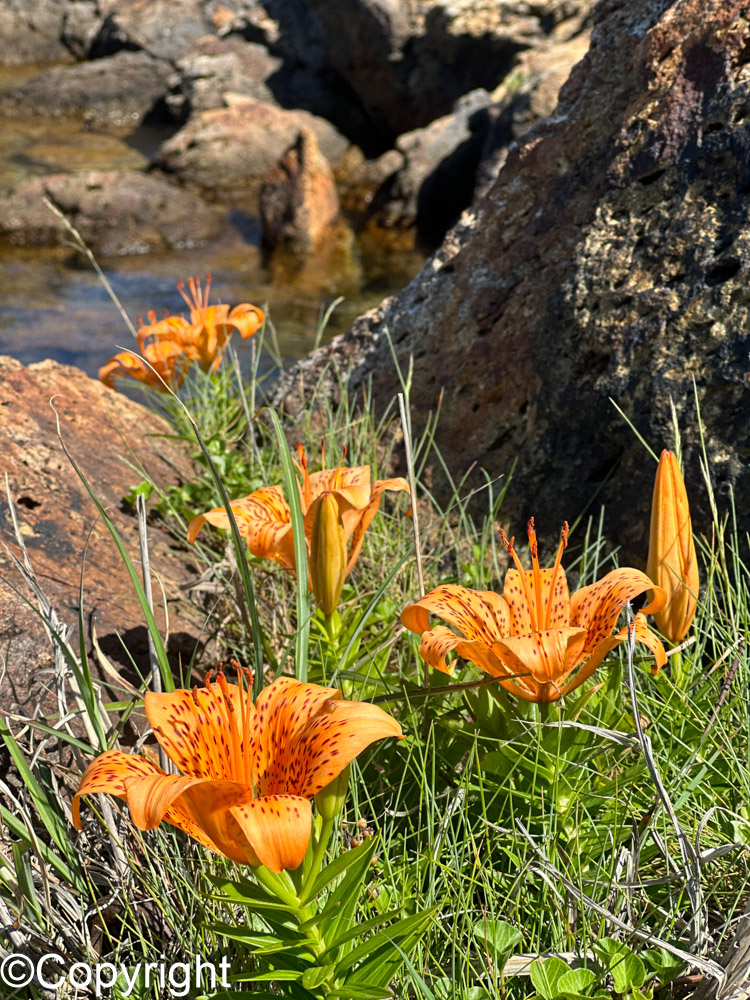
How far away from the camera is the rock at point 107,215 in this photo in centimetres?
995

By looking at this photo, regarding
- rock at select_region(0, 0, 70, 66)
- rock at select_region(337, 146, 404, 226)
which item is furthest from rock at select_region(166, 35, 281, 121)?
rock at select_region(0, 0, 70, 66)

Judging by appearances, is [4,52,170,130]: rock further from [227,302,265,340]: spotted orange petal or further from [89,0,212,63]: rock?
[227,302,265,340]: spotted orange petal

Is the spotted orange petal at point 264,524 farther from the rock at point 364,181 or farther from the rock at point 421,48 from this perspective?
the rock at point 421,48

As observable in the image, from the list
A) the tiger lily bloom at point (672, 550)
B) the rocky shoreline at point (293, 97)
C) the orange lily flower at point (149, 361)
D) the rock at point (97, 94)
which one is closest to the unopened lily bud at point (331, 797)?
the tiger lily bloom at point (672, 550)

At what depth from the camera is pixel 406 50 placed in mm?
13375

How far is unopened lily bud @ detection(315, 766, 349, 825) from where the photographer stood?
1.30 metres

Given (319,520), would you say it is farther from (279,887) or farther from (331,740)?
(279,887)

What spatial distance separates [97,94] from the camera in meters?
16.0

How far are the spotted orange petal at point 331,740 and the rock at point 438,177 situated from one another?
10.1 m

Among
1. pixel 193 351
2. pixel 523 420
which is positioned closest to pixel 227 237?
pixel 193 351

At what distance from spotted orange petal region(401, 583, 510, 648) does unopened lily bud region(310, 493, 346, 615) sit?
0.21 m

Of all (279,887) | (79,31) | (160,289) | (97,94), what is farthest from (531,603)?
(79,31)

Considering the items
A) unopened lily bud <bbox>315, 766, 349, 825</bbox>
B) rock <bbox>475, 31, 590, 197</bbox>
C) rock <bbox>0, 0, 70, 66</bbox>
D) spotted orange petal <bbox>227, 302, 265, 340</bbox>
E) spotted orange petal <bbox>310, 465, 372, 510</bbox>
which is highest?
rock <bbox>0, 0, 70, 66</bbox>

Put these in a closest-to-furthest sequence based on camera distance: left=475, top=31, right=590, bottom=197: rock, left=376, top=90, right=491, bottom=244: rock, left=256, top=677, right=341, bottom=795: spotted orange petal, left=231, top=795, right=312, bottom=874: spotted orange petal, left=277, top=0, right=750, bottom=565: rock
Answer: left=231, top=795, right=312, bottom=874: spotted orange petal
left=256, top=677, right=341, bottom=795: spotted orange petal
left=277, top=0, right=750, bottom=565: rock
left=475, top=31, right=590, bottom=197: rock
left=376, top=90, right=491, bottom=244: rock
